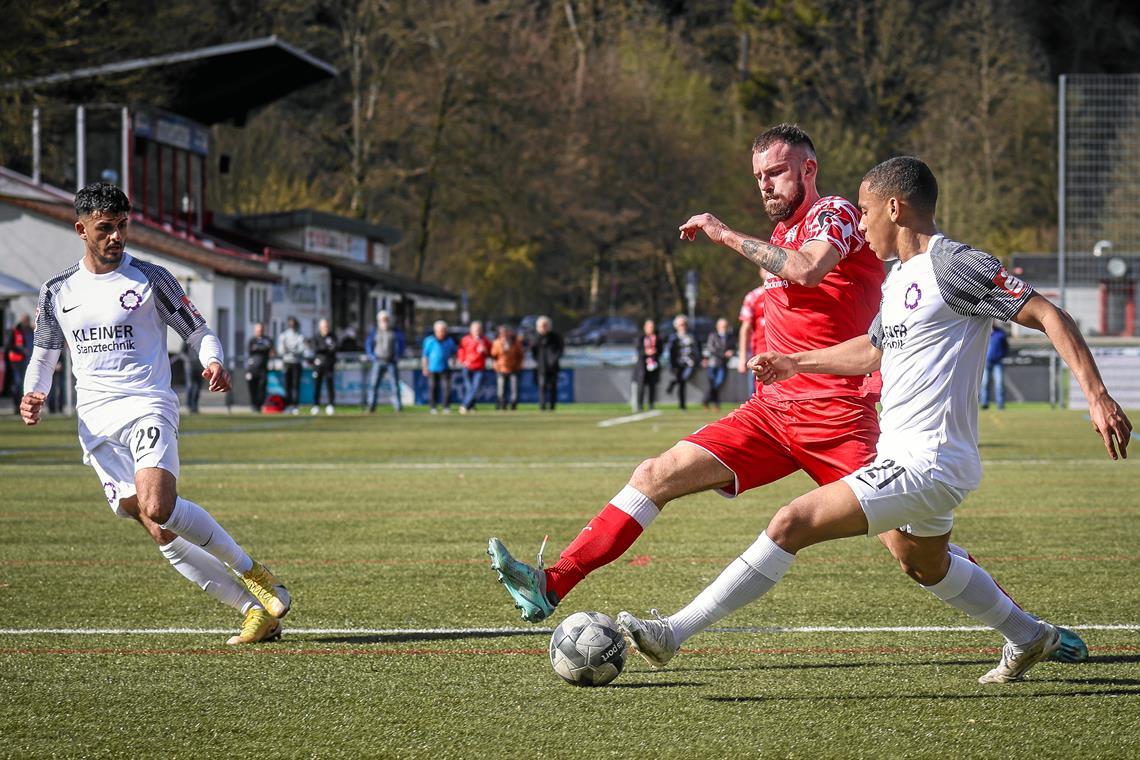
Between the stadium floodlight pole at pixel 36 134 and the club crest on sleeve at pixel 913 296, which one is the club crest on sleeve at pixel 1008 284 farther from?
the stadium floodlight pole at pixel 36 134

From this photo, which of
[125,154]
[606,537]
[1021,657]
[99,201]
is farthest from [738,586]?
[125,154]

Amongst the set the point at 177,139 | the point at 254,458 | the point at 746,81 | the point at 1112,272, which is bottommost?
the point at 254,458

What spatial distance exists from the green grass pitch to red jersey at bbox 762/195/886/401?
1136mm

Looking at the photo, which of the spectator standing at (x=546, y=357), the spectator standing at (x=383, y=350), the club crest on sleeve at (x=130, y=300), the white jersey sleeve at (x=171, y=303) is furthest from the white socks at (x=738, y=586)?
the spectator standing at (x=546, y=357)

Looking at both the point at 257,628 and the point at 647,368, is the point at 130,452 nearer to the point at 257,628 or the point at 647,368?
the point at 257,628

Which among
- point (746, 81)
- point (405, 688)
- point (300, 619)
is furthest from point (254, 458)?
point (746, 81)

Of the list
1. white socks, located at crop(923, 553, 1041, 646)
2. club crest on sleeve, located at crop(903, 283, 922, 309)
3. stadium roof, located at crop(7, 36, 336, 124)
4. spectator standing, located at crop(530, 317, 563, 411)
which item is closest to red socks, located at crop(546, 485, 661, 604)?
white socks, located at crop(923, 553, 1041, 646)

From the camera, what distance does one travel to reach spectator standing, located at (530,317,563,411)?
34.8m

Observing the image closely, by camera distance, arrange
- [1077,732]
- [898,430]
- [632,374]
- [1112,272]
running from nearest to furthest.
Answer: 1. [1077,732]
2. [898,430]
3. [1112,272]
4. [632,374]

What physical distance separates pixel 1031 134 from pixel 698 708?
57887 mm

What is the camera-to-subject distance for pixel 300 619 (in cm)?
772

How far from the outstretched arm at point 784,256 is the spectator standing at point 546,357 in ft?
93.8

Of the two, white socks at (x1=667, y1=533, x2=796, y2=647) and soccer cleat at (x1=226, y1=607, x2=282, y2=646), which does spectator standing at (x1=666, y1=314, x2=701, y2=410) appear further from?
white socks at (x1=667, y1=533, x2=796, y2=647)

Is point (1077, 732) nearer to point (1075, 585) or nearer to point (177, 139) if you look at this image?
point (1075, 585)
